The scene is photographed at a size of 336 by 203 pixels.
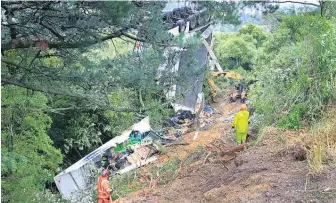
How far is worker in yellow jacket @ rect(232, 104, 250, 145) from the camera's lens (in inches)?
512

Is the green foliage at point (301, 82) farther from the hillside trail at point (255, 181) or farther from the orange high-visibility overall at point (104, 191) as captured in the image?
the orange high-visibility overall at point (104, 191)

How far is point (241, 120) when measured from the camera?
13.2 metres

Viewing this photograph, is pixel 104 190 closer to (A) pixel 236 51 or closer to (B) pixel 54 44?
(B) pixel 54 44

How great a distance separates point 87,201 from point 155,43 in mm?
6883

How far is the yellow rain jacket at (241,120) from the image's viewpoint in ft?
42.6

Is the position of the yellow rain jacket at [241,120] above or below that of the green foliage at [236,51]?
above

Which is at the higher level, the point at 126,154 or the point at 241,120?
the point at 241,120

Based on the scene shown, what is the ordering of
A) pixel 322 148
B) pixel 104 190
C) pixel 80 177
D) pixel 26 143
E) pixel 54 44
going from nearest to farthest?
1. pixel 54 44
2. pixel 322 148
3. pixel 104 190
4. pixel 26 143
5. pixel 80 177

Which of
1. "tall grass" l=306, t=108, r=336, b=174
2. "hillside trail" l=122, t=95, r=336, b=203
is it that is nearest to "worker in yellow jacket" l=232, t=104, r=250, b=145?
"hillside trail" l=122, t=95, r=336, b=203

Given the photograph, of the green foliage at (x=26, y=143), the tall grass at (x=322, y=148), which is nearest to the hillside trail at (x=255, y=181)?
the tall grass at (x=322, y=148)

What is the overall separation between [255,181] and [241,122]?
3.84 metres

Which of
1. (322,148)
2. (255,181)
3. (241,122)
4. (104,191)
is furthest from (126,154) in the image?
(322,148)

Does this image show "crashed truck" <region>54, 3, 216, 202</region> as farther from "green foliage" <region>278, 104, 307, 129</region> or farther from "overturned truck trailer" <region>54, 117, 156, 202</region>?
"green foliage" <region>278, 104, 307, 129</region>

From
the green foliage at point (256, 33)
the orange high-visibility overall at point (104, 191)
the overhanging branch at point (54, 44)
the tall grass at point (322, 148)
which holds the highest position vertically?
the overhanging branch at point (54, 44)
